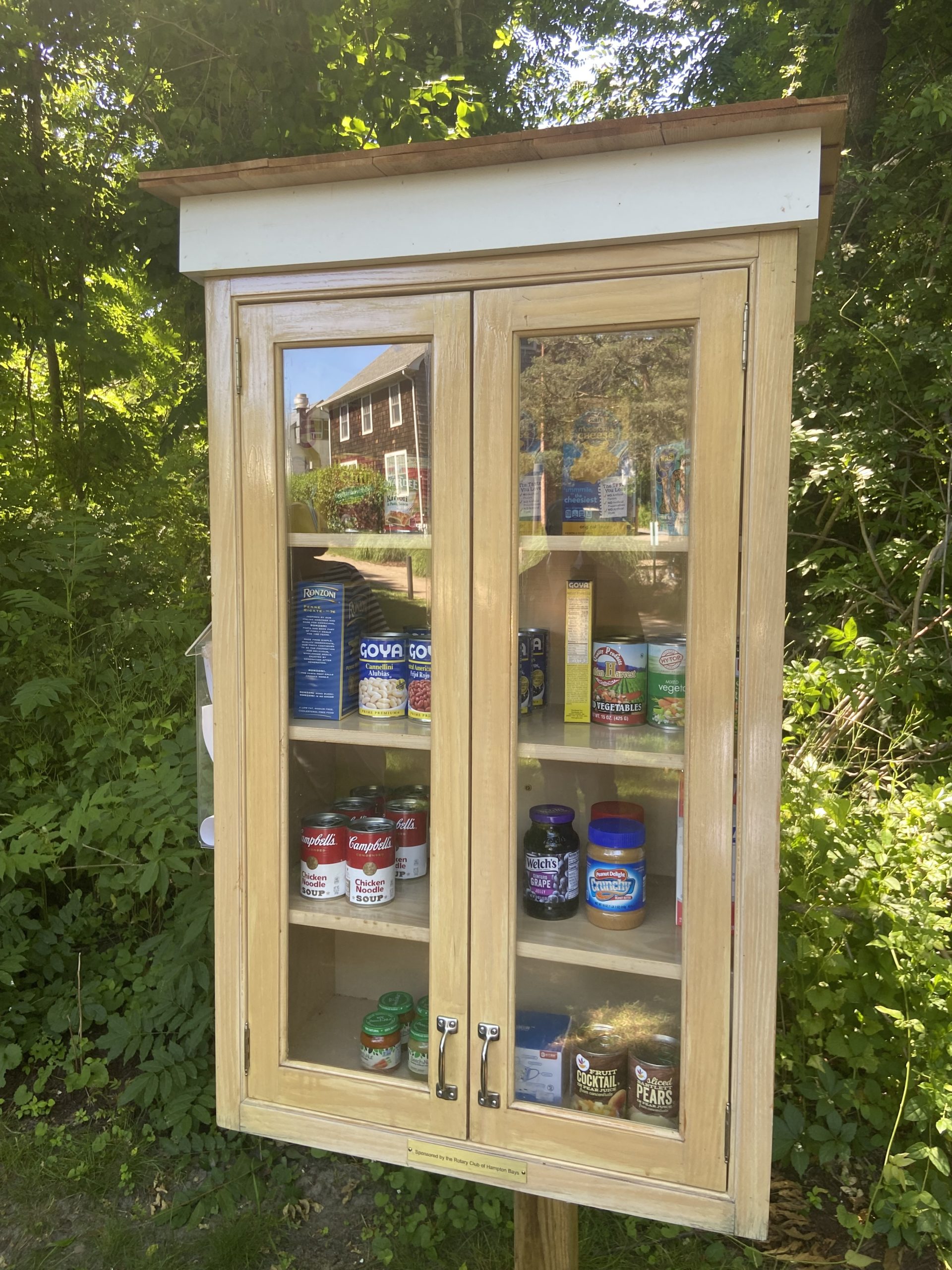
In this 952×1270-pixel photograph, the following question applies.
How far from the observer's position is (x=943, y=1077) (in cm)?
200

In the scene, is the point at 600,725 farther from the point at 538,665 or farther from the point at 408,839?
the point at 408,839

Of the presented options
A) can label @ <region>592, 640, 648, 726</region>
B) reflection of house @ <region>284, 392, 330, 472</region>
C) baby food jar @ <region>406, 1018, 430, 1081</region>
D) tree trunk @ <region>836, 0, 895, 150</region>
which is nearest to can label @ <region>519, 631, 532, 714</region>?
can label @ <region>592, 640, 648, 726</region>

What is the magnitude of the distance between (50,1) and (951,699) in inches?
159

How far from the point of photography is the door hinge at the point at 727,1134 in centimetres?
127

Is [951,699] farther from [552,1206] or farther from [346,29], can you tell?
[346,29]

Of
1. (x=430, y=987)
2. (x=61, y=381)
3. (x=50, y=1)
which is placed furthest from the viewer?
(x=61, y=381)

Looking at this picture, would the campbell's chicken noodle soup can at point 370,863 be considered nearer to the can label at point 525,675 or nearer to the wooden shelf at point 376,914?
the wooden shelf at point 376,914

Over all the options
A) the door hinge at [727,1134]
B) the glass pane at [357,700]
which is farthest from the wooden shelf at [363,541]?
the door hinge at [727,1134]

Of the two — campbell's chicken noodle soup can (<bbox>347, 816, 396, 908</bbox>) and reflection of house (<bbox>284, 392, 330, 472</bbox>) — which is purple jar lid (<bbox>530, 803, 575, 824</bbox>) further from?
reflection of house (<bbox>284, 392, 330, 472</bbox>)

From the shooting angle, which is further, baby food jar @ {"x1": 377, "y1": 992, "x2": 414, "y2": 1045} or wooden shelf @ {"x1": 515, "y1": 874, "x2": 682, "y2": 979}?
baby food jar @ {"x1": 377, "y1": 992, "x2": 414, "y2": 1045}

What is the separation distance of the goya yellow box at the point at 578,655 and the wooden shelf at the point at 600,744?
0.03m

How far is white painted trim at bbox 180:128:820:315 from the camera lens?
1.16m

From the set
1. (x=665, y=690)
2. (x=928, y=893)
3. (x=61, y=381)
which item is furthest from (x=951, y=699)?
(x=61, y=381)

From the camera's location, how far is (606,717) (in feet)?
4.73
